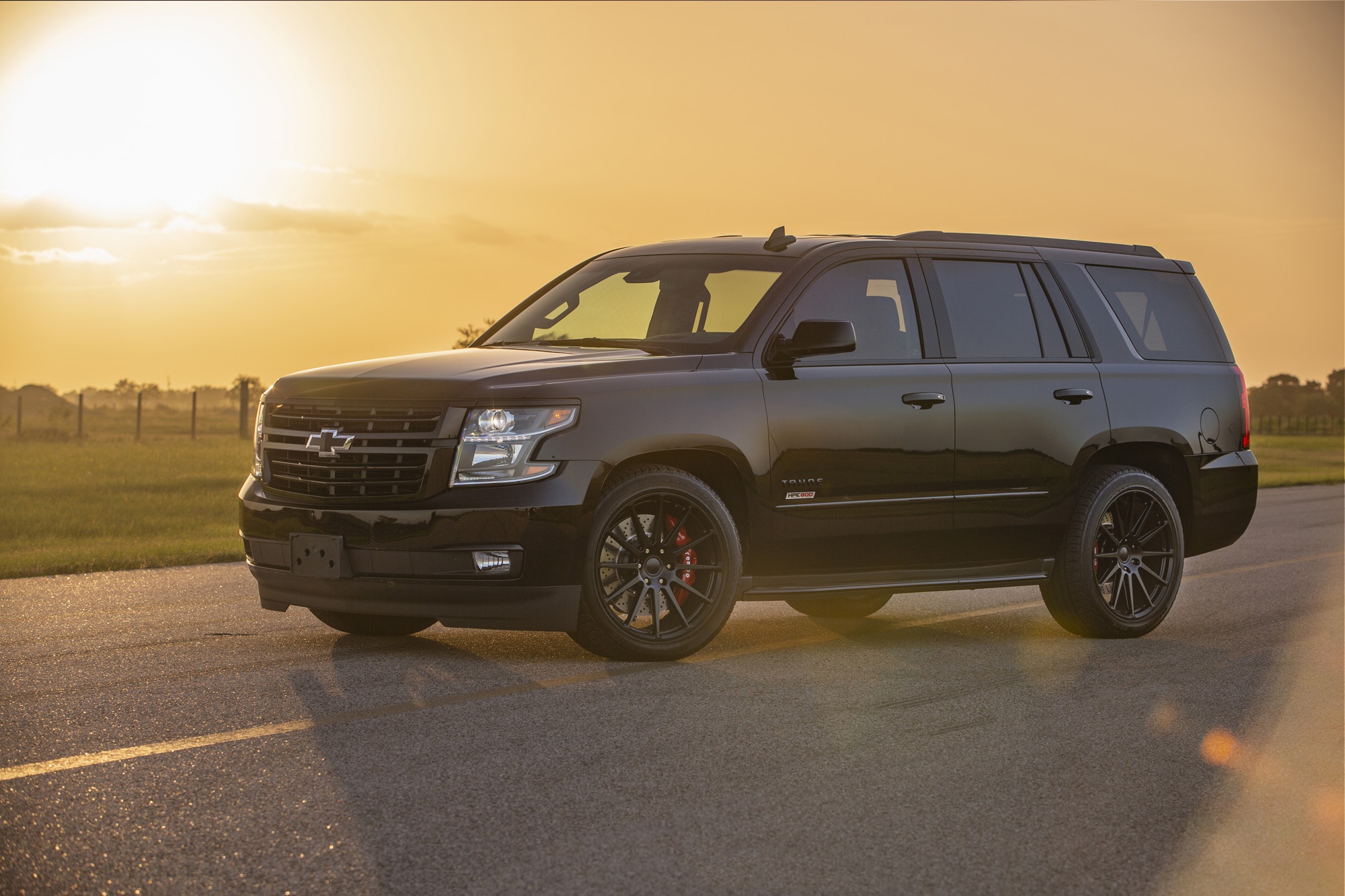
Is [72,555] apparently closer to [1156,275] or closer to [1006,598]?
[1006,598]

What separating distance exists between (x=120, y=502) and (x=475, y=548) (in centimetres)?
1567

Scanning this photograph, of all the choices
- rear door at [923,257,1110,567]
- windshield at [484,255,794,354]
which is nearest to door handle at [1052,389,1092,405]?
rear door at [923,257,1110,567]

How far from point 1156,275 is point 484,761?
5.93 metres

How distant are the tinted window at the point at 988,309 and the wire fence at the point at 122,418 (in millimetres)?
20247

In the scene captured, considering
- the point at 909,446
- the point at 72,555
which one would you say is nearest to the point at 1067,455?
the point at 909,446

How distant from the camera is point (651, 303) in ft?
27.7

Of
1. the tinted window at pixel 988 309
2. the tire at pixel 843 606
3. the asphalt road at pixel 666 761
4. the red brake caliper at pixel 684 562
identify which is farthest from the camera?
the tire at pixel 843 606

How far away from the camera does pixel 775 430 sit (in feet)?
24.1

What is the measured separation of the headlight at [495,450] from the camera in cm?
670

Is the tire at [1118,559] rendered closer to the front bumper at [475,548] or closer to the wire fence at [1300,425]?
the front bumper at [475,548]

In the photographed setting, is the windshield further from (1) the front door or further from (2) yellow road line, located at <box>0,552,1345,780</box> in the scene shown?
(2) yellow road line, located at <box>0,552,1345,780</box>

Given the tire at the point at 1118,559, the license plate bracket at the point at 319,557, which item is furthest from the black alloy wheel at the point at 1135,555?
the license plate bracket at the point at 319,557

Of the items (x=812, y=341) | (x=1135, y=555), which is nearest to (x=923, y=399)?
(x=812, y=341)

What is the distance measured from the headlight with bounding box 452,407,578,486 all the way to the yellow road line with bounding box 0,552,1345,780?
93 cm
